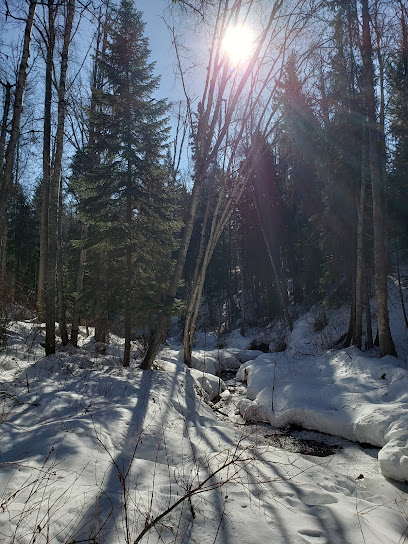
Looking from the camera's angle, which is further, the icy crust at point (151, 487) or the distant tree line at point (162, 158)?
the distant tree line at point (162, 158)

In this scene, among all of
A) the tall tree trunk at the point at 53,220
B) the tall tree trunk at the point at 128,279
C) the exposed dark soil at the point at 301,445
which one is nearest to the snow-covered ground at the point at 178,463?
the exposed dark soil at the point at 301,445

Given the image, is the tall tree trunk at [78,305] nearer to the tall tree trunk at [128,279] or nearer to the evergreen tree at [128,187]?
the evergreen tree at [128,187]

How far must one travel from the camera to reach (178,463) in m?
3.66

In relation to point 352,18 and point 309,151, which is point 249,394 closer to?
point 309,151

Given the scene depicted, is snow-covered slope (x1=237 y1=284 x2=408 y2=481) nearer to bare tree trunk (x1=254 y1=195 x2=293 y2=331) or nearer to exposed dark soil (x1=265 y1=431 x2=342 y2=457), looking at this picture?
exposed dark soil (x1=265 y1=431 x2=342 y2=457)

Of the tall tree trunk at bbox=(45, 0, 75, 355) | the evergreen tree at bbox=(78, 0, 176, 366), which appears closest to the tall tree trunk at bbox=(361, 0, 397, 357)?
the evergreen tree at bbox=(78, 0, 176, 366)

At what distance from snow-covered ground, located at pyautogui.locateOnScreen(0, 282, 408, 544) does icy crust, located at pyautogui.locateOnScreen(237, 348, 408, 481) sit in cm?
3

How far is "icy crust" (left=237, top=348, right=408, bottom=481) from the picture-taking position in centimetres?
525

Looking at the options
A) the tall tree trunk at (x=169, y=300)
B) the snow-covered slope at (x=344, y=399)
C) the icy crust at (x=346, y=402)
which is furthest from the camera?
the tall tree trunk at (x=169, y=300)

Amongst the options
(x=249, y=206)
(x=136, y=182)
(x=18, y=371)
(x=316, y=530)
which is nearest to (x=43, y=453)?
(x=316, y=530)

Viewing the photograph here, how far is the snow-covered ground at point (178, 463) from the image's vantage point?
2.40 m

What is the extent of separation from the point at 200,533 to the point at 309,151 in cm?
1492

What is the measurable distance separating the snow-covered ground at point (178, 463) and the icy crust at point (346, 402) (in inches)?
1.2

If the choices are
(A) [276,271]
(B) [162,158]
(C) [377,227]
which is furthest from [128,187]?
(A) [276,271]
